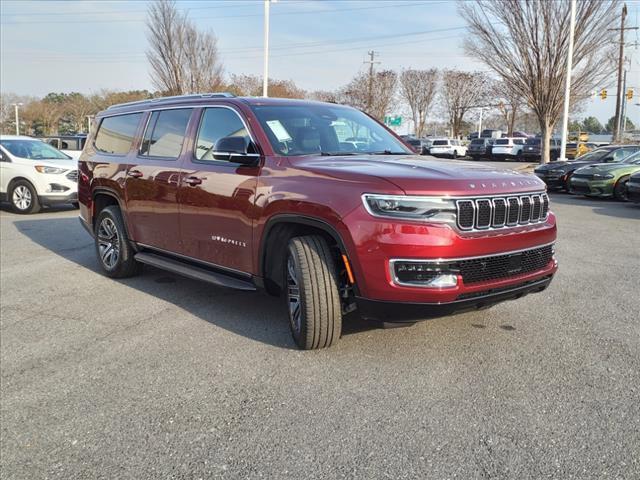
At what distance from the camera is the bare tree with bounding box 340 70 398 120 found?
5072cm

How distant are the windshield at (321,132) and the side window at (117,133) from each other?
78.0 inches

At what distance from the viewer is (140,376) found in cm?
366

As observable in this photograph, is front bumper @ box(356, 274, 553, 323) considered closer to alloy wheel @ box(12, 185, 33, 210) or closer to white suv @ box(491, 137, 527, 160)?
alloy wheel @ box(12, 185, 33, 210)

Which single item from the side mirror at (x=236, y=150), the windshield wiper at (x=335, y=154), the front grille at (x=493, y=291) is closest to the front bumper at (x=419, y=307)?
the front grille at (x=493, y=291)

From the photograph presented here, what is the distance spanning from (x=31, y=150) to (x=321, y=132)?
10.5 meters

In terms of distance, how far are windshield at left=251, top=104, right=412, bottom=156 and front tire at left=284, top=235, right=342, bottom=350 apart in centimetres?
87

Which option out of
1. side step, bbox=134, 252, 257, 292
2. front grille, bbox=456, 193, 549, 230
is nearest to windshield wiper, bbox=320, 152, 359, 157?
side step, bbox=134, 252, 257, 292

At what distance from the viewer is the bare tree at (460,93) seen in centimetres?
5919

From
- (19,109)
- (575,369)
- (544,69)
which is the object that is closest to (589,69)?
(544,69)

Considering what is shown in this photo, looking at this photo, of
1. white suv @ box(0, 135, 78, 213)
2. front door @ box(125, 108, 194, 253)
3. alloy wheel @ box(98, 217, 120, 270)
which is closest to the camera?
front door @ box(125, 108, 194, 253)

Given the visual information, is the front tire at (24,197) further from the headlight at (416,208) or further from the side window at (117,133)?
the headlight at (416,208)

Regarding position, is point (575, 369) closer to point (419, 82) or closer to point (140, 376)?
point (140, 376)

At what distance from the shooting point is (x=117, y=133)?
6.18 metres

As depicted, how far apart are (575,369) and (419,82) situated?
6146cm
